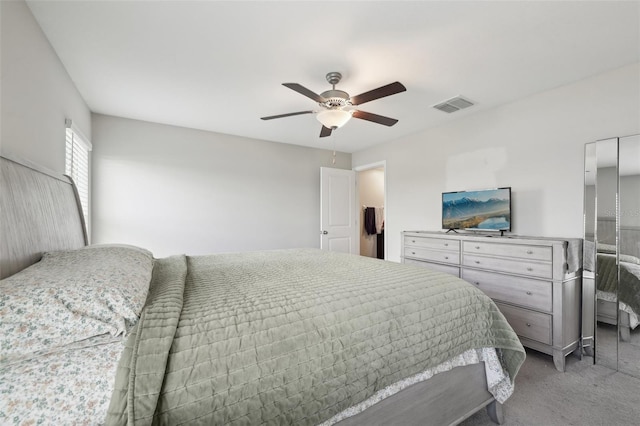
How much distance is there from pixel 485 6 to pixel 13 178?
278 centimetres

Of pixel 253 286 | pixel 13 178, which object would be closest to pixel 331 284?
pixel 253 286

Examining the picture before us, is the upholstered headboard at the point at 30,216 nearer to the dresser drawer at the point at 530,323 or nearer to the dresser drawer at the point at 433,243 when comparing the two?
the dresser drawer at the point at 433,243

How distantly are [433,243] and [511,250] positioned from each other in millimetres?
836

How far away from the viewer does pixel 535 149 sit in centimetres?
286

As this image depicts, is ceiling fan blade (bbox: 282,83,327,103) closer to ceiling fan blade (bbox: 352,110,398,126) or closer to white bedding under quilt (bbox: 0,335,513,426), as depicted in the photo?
ceiling fan blade (bbox: 352,110,398,126)

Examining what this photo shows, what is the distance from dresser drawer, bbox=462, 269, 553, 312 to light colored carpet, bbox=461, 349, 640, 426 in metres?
0.49

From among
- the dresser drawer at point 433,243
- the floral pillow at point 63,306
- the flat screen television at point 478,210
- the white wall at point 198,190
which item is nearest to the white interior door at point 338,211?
the white wall at point 198,190

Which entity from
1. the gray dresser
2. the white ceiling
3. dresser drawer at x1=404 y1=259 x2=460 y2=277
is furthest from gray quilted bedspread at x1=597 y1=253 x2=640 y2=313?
the white ceiling

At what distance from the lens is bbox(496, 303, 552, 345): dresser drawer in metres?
2.29

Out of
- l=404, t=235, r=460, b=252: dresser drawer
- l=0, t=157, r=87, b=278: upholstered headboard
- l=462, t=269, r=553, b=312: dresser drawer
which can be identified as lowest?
l=462, t=269, r=553, b=312: dresser drawer

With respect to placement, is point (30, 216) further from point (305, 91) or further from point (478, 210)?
point (478, 210)

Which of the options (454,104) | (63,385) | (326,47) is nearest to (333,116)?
(326,47)

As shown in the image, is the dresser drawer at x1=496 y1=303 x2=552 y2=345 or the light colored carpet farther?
the dresser drawer at x1=496 y1=303 x2=552 y2=345

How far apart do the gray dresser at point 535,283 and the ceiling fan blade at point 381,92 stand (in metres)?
1.73
